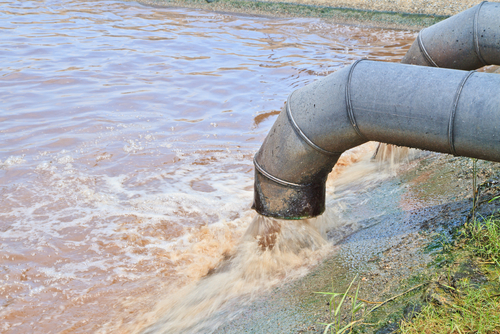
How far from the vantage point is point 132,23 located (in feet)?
40.2

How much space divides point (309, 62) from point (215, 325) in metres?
7.46

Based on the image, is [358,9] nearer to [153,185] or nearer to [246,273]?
[153,185]

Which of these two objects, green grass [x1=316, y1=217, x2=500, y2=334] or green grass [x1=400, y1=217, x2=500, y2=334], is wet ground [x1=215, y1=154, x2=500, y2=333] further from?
green grass [x1=400, y1=217, x2=500, y2=334]

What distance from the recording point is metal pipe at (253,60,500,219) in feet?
7.80

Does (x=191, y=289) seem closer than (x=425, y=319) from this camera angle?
No

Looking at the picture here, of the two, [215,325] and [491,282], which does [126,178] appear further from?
[491,282]

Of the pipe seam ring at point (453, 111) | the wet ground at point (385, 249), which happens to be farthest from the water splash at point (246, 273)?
Result: the pipe seam ring at point (453, 111)

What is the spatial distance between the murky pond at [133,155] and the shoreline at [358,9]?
325 millimetres

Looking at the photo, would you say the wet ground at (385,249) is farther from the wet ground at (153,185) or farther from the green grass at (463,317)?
the green grass at (463,317)

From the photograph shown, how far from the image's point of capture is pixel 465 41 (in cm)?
360

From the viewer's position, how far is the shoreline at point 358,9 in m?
10.3

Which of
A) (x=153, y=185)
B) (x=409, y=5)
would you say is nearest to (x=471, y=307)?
(x=153, y=185)

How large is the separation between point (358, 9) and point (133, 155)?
800 cm

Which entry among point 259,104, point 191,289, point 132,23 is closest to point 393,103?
point 191,289
